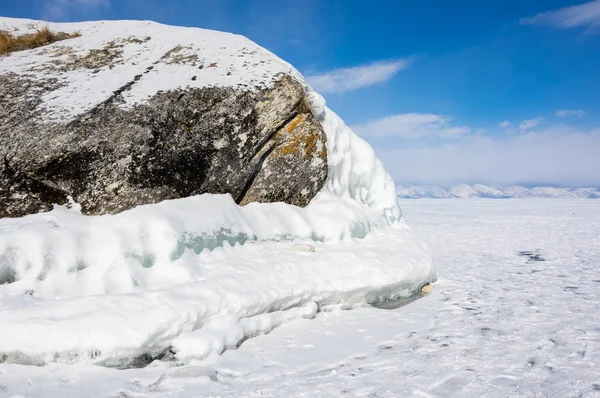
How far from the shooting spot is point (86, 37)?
24.7 ft

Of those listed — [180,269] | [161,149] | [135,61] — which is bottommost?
[180,269]

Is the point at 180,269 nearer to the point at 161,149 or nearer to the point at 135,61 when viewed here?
the point at 161,149

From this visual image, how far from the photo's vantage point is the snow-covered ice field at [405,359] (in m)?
3.05

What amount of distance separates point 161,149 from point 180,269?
6.35 ft

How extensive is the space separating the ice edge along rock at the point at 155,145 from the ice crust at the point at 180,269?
0.91 ft

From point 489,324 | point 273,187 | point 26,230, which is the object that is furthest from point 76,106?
point 489,324

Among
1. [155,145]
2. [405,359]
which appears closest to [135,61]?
[155,145]

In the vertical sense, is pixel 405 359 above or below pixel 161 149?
below

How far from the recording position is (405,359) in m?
3.74

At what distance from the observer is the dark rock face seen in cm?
488

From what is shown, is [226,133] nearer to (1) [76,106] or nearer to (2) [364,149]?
(1) [76,106]

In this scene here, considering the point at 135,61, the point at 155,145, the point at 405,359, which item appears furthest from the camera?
the point at 135,61

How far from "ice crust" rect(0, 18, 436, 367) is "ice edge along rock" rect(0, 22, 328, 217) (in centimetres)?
28

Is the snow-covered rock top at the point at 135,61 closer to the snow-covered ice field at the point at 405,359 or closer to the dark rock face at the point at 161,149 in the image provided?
the dark rock face at the point at 161,149
